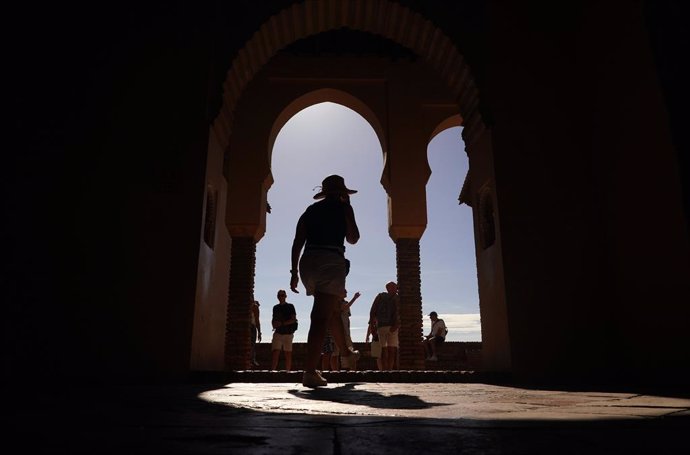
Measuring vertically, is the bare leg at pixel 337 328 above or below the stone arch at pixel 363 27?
below

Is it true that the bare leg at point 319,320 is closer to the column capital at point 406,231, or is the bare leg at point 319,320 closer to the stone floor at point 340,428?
the stone floor at point 340,428

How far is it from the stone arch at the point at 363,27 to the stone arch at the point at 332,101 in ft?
14.1

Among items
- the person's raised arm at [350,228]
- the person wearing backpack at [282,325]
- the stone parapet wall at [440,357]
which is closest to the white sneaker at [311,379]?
the person's raised arm at [350,228]

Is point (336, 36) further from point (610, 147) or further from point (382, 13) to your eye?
point (610, 147)

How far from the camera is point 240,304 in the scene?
803 cm

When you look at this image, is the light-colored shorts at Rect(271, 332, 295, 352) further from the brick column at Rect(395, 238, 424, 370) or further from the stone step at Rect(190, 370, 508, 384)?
the stone step at Rect(190, 370, 508, 384)

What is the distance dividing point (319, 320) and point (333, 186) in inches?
39.6

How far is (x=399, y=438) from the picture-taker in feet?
3.14

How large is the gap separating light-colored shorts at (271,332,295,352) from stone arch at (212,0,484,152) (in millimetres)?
4762

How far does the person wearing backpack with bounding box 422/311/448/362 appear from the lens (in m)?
10.3

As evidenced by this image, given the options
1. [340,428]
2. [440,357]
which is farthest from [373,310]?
[340,428]

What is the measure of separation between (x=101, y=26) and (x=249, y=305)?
5.34m

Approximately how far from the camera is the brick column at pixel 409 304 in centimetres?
806

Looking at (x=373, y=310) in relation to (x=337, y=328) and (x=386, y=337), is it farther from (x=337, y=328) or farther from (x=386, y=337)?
(x=337, y=328)
